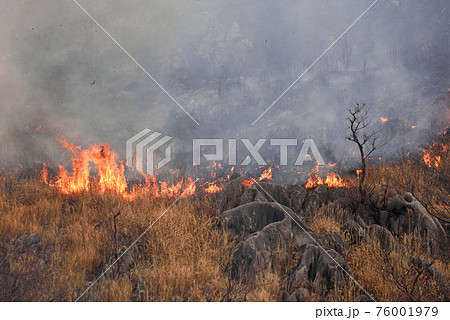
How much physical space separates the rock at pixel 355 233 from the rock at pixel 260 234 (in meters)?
0.72

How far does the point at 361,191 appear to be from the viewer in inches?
320

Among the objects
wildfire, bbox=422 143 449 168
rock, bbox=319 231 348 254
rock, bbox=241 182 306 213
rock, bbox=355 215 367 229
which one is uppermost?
wildfire, bbox=422 143 449 168

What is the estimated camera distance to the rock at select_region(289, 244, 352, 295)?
5137 mm

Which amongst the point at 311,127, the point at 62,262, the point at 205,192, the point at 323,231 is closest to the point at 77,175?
the point at 205,192

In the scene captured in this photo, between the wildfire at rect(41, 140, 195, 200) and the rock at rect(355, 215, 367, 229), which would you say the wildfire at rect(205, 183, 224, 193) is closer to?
the wildfire at rect(41, 140, 195, 200)

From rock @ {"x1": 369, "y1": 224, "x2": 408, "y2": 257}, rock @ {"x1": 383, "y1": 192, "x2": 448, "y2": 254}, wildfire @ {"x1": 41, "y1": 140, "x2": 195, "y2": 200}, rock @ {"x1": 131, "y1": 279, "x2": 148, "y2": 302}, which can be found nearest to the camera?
rock @ {"x1": 131, "y1": 279, "x2": 148, "y2": 302}

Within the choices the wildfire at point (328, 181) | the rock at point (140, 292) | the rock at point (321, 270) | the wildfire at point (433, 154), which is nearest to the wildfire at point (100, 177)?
the wildfire at point (328, 181)

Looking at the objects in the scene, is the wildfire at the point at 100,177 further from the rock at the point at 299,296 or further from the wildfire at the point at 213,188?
the rock at the point at 299,296

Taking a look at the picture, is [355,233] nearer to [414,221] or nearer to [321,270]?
[414,221]

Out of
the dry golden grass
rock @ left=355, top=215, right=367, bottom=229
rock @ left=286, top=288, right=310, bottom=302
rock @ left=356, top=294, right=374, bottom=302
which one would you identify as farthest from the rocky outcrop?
rock @ left=355, top=215, right=367, bottom=229

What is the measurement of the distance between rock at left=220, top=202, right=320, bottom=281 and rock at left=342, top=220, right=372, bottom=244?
28.4 inches

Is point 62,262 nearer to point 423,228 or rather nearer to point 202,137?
point 423,228

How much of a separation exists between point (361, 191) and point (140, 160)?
9.09 m

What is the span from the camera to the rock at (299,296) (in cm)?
469
